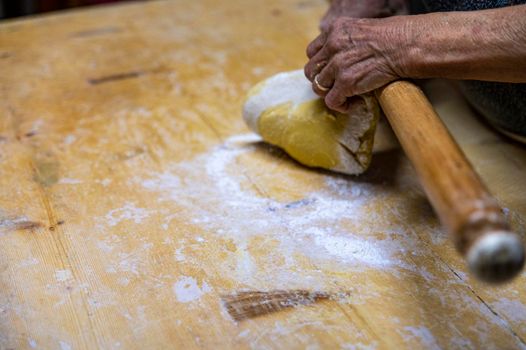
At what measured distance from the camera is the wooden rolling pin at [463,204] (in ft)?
2.17

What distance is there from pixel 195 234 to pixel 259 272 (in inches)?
5.5

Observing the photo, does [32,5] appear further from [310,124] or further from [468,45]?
[468,45]

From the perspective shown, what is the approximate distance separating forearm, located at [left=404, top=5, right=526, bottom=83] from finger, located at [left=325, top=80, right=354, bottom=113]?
0.34 feet

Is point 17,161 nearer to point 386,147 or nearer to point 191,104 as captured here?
point 191,104

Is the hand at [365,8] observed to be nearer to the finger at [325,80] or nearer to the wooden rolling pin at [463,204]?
the finger at [325,80]

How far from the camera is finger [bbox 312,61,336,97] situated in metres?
1.09

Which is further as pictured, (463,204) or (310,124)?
(310,124)

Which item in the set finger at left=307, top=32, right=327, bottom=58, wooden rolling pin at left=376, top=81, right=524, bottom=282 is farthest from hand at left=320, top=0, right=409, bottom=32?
wooden rolling pin at left=376, top=81, right=524, bottom=282

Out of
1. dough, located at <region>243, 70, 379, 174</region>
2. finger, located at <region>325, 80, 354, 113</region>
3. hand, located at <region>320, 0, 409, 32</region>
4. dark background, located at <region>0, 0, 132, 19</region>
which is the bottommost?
dark background, located at <region>0, 0, 132, 19</region>

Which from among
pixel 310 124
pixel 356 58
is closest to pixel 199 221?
pixel 310 124

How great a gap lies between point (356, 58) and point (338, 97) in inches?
2.8

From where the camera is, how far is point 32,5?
8.03 feet

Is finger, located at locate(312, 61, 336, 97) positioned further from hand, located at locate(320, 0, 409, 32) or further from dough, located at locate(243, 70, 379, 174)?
hand, located at locate(320, 0, 409, 32)

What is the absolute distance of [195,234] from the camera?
106 cm
